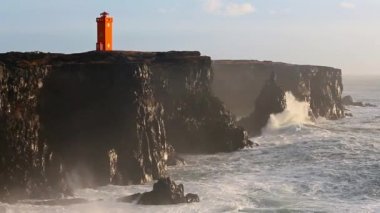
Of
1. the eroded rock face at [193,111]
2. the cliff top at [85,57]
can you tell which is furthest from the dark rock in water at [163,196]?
the eroded rock face at [193,111]

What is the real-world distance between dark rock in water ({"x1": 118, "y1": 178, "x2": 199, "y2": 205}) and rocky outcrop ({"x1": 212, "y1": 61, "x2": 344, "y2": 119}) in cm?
3842

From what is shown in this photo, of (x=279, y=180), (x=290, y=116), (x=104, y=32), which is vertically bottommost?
(x=279, y=180)

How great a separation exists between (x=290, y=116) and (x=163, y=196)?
40338 mm

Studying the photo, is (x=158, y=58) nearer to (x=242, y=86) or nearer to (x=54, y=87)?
(x=54, y=87)

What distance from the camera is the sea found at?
1213 inches

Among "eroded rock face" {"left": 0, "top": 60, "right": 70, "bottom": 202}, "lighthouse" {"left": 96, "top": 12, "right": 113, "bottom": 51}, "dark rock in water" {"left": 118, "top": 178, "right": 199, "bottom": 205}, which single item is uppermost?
"lighthouse" {"left": 96, "top": 12, "right": 113, "bottom": 51}

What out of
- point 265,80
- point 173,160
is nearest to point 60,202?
point 173,160

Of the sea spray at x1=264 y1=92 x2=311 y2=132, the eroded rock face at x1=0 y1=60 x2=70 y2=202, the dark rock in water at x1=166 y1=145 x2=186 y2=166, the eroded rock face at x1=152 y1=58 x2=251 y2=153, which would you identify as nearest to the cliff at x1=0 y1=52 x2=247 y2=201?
the eroded rock face at x1=0 y1=60 x2=70 y2=202

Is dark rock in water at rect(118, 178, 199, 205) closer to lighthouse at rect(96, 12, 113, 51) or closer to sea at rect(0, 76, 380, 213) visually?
sea at rect(0, 76, 380, 213)

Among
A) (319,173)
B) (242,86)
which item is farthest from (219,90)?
(319,173)

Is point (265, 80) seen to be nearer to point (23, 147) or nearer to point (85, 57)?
point (85, 57)

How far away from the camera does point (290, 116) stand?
2726 inches

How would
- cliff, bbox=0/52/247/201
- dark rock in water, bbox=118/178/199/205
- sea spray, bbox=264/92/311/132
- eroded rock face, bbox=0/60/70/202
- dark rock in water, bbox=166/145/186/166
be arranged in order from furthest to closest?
sea spray, bbox=264/92/311/132 → dark rock in water, bbox=166/145/186/166 → cliff, bbox=0/52/247/201 → eroded rock face, bbox=0/60/70/202 → dark rock in water, bbox=118/178/199/205

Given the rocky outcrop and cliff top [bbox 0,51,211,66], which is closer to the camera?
cliff top [bbox 0,51,211,66]
